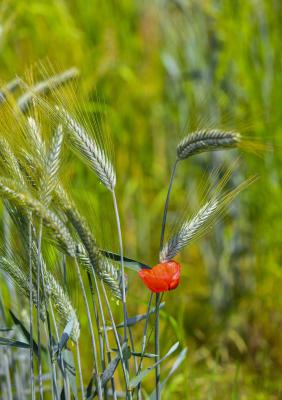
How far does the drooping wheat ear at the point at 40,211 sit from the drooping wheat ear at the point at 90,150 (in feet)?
0.30

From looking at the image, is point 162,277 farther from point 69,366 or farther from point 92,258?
point 69,366

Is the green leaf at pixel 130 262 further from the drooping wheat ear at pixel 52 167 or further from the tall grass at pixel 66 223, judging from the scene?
the drooping wheat ear at pixel 52 167

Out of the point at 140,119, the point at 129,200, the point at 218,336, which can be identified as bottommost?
the point at 218,336

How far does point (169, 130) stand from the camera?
2734mm

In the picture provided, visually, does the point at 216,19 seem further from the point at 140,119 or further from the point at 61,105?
the point at 61,105

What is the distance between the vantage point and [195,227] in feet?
3.36

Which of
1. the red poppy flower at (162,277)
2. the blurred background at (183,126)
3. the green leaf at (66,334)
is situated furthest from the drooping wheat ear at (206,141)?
the blurred background at (183,126)

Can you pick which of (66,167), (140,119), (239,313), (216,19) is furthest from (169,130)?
(66,167)

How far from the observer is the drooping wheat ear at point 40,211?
92cm

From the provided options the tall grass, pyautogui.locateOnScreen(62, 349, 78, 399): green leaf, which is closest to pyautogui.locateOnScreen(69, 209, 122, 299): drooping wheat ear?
the tall grass

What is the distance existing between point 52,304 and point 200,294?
1.50 m

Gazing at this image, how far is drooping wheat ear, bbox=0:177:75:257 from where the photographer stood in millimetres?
915

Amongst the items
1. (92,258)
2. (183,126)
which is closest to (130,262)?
(92,258)

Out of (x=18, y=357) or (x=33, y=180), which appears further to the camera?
(x=18, y=357)
